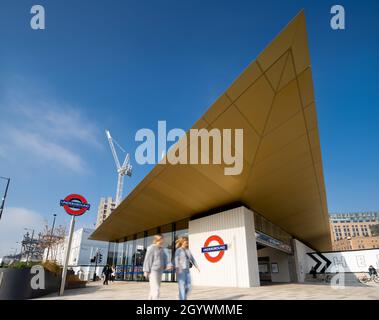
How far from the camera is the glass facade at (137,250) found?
1689 centimetres

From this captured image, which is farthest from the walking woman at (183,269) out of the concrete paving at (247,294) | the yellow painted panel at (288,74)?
the yellow painted panel at (288,74)

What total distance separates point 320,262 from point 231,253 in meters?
19.0

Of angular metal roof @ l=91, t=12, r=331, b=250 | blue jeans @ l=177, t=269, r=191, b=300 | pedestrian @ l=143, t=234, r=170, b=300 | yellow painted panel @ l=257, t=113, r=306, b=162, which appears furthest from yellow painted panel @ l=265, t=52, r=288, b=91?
blue jeans @ l=177, t=269, r=191, b=300

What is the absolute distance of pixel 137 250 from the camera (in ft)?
72.0

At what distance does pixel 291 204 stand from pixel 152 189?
28.3 ft

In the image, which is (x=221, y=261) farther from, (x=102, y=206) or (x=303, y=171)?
(x=102, y=206)

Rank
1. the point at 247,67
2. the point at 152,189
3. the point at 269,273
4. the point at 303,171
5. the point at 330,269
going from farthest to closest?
the point at 330,269 < the point at 269,273 < the point at 152,189 < the point at 303,171 < the point at 247,67

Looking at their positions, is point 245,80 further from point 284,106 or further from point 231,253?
point 231,253

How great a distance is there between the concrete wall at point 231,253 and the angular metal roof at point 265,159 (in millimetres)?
875

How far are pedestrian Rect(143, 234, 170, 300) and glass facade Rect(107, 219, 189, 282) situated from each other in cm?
1139

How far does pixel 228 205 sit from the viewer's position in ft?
42.2

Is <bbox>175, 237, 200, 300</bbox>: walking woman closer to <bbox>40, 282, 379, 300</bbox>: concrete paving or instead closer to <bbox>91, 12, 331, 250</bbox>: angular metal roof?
<bbox>40, 282, 379, 300</bbox>: concrete paving

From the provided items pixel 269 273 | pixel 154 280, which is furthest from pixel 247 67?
pixel 269 273

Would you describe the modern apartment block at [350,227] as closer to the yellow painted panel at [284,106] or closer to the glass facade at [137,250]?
the glass facade at [137,250]
